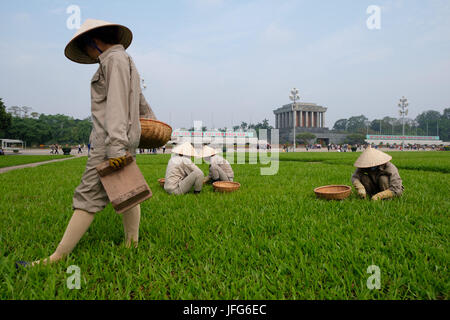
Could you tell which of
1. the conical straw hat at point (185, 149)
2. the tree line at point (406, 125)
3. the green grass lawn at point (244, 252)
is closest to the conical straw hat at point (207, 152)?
the conical straw hat at point (185, 149)

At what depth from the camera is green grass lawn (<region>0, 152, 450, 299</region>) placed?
1.62m

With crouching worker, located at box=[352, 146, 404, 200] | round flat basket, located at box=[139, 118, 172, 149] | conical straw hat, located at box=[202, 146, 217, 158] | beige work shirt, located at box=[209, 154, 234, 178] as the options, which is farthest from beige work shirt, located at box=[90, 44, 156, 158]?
beige work shirt, located at box=[209, 154, 234, 178]

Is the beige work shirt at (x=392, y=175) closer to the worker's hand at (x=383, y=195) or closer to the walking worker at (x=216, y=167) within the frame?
the worker's hand at (x=383, y=195)

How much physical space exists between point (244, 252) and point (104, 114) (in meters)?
1.51

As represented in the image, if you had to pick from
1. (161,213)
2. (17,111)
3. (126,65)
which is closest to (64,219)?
(161,213)

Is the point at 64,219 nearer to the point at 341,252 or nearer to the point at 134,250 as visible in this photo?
the point at 134,250

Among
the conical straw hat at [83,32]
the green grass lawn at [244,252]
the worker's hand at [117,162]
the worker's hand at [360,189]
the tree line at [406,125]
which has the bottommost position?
the green grass lawn at [244,252]

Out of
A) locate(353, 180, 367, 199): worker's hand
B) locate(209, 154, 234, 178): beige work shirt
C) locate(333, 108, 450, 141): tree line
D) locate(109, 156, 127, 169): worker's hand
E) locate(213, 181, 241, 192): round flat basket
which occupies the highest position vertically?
locate(333, 108, 450, 141): tree line

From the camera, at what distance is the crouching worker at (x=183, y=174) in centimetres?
452

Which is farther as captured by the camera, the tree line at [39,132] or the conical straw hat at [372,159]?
the tree line at [39,132]

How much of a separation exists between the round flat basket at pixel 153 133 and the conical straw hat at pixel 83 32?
27.2 inches

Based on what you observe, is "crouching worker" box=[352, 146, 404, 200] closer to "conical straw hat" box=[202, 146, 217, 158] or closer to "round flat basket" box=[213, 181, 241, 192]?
"round flat basket" box=[213, 181, 241, 192]

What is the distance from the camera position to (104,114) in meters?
1.98

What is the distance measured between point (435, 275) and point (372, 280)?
0.44 metres
